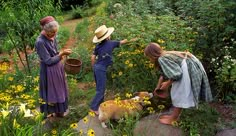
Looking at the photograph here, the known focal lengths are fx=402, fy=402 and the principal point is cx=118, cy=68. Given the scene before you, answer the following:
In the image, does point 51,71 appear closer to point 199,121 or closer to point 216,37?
point 199,121

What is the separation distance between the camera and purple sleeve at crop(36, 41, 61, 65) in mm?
5406

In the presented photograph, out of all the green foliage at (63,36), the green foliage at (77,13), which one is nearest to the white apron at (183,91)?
the green foliage at (63,36)

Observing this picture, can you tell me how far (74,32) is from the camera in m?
12.1

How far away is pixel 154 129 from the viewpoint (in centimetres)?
523

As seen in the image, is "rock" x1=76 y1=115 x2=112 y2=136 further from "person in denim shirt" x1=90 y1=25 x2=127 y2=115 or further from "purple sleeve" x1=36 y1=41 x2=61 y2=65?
"purple sleeve" x1=36 y1=41 x2=61 y2=65

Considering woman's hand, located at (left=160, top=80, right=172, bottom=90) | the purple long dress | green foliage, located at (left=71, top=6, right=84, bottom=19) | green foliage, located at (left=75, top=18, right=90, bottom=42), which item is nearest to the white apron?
woman's hand, located at (left=160, top=80, right=172, bottom=90)

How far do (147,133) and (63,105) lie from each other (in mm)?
1431

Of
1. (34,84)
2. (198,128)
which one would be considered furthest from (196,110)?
(34,84)

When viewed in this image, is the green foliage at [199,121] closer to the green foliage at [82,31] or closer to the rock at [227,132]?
the rock at [227,132]

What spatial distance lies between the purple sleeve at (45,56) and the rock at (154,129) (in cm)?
142

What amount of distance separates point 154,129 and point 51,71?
1.64m

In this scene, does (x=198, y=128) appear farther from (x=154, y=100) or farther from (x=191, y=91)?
(x=154, y=100)

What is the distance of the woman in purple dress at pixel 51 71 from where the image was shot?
17.7 feet

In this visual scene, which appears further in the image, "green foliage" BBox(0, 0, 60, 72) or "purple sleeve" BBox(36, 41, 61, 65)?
"green foliage" BBox(0, 0, 60, 72)
